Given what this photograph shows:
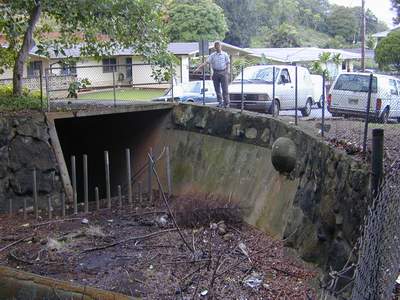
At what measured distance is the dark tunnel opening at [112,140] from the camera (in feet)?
52.3

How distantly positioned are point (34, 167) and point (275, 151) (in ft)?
18.5

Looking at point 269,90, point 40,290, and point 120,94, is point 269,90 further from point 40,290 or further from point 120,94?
point 40,290

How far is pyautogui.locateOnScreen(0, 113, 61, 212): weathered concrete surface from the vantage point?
42.0 ft

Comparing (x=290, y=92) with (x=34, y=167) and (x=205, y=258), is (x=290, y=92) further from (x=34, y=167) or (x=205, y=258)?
(x=205, y=258)

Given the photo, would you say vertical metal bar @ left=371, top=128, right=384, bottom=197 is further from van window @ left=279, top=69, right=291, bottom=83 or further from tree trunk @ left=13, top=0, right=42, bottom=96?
van window @ left=279, top=69, right=291, bottom=83

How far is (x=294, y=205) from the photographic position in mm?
9953

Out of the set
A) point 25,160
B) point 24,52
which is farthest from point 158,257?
point 24,52

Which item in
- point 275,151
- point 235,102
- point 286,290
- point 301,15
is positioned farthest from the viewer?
point 301,15

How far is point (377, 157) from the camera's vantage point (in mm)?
5285

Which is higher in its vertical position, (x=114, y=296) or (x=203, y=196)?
(x=114, y=296)

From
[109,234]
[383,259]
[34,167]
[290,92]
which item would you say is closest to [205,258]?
[109,234]

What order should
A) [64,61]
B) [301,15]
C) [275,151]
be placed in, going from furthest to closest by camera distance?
[301,15]
[64,61]
[275,151]

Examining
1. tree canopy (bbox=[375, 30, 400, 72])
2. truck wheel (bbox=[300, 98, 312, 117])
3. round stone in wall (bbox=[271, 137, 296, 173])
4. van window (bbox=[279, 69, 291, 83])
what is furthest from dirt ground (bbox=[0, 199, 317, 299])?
tree canopy (bbox=[375, 30, 400, 72])

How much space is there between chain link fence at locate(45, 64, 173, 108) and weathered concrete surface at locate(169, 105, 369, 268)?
1.79m
